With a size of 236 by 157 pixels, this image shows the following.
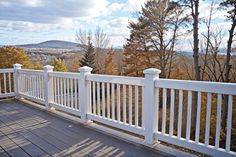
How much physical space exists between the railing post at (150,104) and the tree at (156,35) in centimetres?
1203

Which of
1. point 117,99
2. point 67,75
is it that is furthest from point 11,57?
point 117,99

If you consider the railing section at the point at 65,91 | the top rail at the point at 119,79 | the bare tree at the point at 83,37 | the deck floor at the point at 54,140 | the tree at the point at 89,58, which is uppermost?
the bare tree at the point at 83,37

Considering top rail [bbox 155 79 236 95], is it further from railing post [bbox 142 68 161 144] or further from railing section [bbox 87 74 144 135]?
railing section [bbox 87 74 144 135]

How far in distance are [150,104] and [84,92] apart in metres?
1.50

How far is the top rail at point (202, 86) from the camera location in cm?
238

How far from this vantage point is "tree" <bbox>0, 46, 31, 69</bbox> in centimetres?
2046

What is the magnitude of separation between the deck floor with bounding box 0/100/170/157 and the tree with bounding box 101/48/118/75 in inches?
739

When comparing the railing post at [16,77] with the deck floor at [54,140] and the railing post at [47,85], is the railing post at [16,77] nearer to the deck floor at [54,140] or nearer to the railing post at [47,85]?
the railing post at [47,85]

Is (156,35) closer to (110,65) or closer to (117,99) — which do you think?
(110,65)

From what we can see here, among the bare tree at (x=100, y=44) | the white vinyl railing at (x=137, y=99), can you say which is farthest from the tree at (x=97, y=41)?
the white vinyl railing at (x=137, y=99)

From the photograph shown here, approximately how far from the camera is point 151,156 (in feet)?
9.31

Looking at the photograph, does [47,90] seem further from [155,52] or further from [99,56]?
[99,56]

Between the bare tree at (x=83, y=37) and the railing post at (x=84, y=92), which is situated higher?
the bare tree at (x=83, y=37)

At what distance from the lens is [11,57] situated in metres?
20.8
